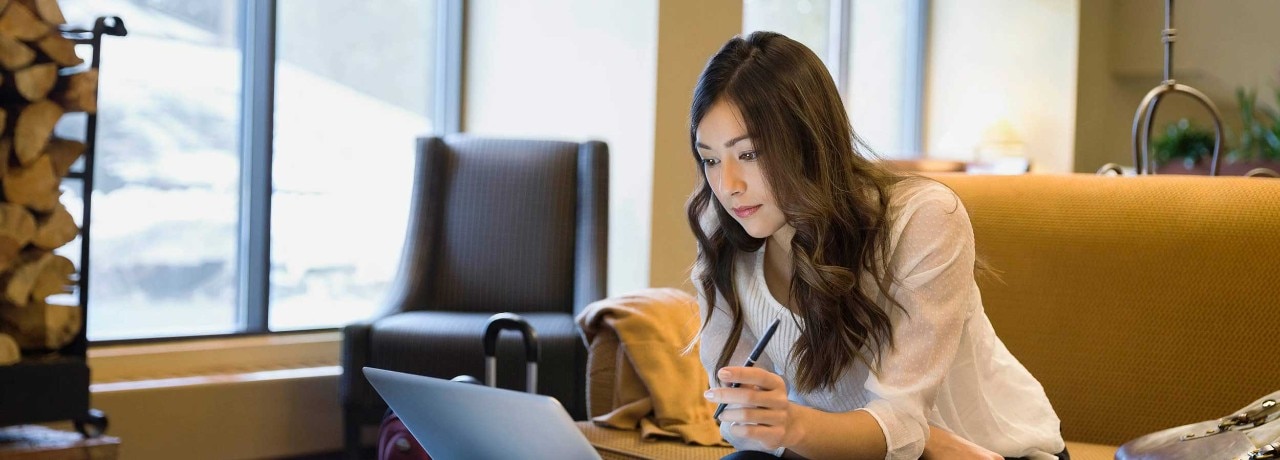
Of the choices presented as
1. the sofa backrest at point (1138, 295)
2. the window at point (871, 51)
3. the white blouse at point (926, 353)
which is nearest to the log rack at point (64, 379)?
the white blouse at point (926, 353)

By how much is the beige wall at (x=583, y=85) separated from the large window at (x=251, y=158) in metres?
0.20

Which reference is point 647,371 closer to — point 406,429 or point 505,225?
point 406,429

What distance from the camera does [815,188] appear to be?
4.73 feet

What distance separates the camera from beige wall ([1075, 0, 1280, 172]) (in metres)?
6.83

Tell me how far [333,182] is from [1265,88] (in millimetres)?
5387

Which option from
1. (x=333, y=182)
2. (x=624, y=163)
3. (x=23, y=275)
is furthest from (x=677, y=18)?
(x=23, y=275)

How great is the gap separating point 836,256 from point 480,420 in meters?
0.50

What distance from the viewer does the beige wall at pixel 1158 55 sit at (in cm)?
683

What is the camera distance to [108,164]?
3.40 meters

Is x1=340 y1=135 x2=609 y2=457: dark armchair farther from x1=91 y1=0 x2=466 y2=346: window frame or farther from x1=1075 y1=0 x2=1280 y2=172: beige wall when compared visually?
x1=1075 y1=0 x2=1280 y2=172: beige wall

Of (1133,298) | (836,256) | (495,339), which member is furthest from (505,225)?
(836,256)

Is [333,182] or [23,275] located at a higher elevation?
[333,182]

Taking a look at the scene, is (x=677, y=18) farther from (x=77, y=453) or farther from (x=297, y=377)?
(x=77, y=453)

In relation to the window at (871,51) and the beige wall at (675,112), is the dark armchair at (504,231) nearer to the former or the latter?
the beige wall at (675,112)
